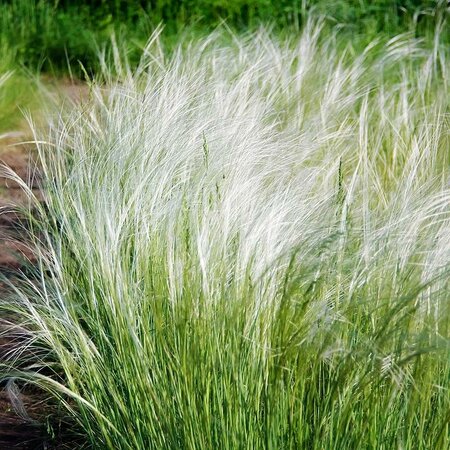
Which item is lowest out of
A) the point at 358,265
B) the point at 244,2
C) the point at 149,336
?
the point at 244,2

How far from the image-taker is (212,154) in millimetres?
3324

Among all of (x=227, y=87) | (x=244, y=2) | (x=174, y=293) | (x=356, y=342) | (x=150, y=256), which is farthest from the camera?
(x=244, y=2)

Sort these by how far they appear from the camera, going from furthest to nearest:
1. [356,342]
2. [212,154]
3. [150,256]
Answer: [212,154], [150,256], [356,342]

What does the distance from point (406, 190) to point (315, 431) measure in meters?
0.80

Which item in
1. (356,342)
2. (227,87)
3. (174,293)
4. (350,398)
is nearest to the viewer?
(350,398)

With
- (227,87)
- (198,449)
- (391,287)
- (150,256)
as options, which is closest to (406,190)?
(391,287)

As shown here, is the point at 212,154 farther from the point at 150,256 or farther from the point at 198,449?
the point at 198,449

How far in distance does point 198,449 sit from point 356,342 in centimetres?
41

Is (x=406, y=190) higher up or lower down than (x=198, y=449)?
higher up

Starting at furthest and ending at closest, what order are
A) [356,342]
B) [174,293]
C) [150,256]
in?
1. [150,256]
2. [174,293]
3. [356,342]

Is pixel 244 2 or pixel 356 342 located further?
pixel 244 2

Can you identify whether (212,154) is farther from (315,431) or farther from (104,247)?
(315,431)

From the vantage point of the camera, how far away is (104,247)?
273cm

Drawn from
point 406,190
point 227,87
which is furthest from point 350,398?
point 227,87
